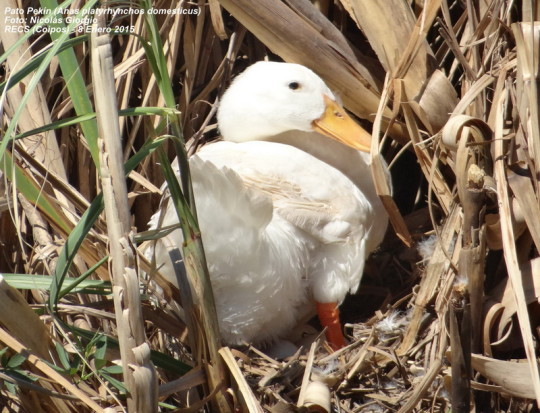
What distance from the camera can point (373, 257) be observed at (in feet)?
9.18

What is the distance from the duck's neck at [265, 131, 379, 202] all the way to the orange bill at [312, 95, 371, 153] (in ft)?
0.20

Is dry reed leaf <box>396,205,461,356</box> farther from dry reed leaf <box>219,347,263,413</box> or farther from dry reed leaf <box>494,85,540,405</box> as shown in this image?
dry reed leaf <box>219,347,263,413</box>

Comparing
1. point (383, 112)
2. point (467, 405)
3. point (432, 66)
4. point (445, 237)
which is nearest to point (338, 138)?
point (383, 112)

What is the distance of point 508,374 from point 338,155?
3.33 feet

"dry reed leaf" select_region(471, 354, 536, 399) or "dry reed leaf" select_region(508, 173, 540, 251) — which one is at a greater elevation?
"dry reed leaf" select_region(508, 173, 540, 251)

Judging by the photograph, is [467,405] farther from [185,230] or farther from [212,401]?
[185,230]

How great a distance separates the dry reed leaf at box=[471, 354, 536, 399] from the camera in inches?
66.1

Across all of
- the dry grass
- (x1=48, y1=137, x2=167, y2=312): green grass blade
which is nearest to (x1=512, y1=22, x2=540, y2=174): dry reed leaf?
the dry grass

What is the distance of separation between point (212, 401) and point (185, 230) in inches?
17.2

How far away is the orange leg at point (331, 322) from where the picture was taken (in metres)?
2.28

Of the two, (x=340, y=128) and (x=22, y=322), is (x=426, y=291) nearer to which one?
(x=340, y=128)

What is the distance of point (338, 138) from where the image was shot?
2477mm

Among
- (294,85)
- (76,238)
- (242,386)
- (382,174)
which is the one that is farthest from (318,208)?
(76,238)

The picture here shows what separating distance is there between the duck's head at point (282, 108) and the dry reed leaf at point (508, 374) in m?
0.87
